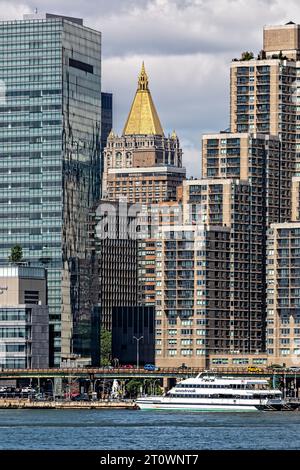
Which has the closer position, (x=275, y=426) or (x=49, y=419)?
(x=275, y=426)

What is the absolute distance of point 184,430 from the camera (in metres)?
151

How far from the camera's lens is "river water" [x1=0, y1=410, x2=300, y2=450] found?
11194cm

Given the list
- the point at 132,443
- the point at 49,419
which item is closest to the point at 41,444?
the point at 132,443

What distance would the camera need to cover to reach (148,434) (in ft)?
453

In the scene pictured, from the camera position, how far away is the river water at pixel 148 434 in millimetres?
111938

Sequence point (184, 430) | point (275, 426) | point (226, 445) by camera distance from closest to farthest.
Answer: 1. point (226, 445)
2. point (184, 430)
3. point (275, 426)

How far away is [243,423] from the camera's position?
580ft
